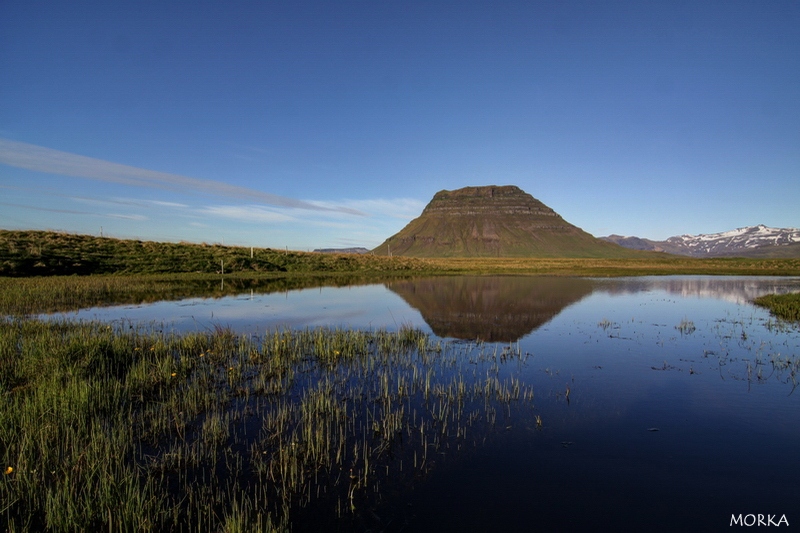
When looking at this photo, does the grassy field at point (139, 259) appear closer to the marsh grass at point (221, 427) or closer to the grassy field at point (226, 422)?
the grassy field at point (226, 422)

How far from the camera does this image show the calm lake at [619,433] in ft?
20.5

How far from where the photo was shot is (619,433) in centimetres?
895

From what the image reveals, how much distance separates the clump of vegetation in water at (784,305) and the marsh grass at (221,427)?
21854 millimetres

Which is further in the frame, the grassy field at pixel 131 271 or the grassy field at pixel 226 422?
the grassy field at pixel 131 271

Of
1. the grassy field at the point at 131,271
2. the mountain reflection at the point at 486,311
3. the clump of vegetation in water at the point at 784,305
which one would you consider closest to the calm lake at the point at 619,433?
the mountain reflection at the point at 486,311

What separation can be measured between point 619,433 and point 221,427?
8527 mm

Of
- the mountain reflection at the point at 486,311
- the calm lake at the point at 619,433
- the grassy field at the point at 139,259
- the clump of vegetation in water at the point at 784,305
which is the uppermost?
the grassy field at the point at 139,259

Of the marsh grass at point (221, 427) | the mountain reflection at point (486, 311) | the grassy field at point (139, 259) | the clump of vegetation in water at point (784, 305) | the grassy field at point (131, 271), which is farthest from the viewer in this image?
the grassy field at point (139, 259)

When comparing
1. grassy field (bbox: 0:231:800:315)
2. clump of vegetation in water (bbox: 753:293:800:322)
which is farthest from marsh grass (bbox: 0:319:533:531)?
clump of vegetation in water (bbox: 753:293:800:322)

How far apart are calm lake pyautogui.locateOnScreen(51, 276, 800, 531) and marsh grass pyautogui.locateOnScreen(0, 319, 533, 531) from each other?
68 centimetres

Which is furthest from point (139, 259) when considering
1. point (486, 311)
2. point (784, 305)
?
point (784, 305)

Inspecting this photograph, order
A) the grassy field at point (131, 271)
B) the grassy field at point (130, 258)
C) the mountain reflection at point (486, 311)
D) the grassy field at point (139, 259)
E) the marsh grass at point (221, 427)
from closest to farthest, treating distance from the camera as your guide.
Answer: the marsh grass at point (221, 427), the mountain reflection at point (486, 311), the grassy field at point (131, 271), the grassy field at point (130, 258), the grassy field at point (139, 259)

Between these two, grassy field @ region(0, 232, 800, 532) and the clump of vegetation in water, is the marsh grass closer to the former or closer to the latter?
grassy field @ region(0, 232, 800, 532)

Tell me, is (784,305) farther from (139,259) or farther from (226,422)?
(139,259)
